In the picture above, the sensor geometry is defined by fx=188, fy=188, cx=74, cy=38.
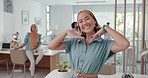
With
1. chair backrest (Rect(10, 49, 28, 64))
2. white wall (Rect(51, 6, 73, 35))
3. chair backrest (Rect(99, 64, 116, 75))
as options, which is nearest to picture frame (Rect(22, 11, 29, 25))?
white wall (Rect(51, 6, 73, 35))

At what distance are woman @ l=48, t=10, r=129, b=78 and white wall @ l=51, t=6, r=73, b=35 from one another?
8.02m

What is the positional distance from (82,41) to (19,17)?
556 centimetres

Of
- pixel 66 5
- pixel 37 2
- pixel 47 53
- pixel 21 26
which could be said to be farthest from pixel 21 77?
pixel 66 5

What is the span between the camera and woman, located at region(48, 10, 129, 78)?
1.22 m

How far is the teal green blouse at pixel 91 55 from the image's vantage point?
1218mm

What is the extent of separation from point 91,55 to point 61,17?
828cm

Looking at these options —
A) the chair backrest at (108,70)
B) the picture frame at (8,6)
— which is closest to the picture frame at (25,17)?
the picture frame at (8,6)

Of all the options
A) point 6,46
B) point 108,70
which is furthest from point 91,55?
point 6,46

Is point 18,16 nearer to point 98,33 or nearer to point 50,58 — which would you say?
point 50,58

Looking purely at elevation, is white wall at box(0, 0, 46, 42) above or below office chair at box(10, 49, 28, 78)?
above

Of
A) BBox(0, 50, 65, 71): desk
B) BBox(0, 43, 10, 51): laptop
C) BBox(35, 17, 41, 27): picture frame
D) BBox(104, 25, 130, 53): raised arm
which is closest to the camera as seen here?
BBox(104, 25, 130, 53): raised arm

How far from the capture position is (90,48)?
1.24 meters

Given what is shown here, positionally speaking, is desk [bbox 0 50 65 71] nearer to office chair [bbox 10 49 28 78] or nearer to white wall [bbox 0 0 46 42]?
office chair [bbox 10 49 28 78]

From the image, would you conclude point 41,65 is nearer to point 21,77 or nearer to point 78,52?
point 21,77
